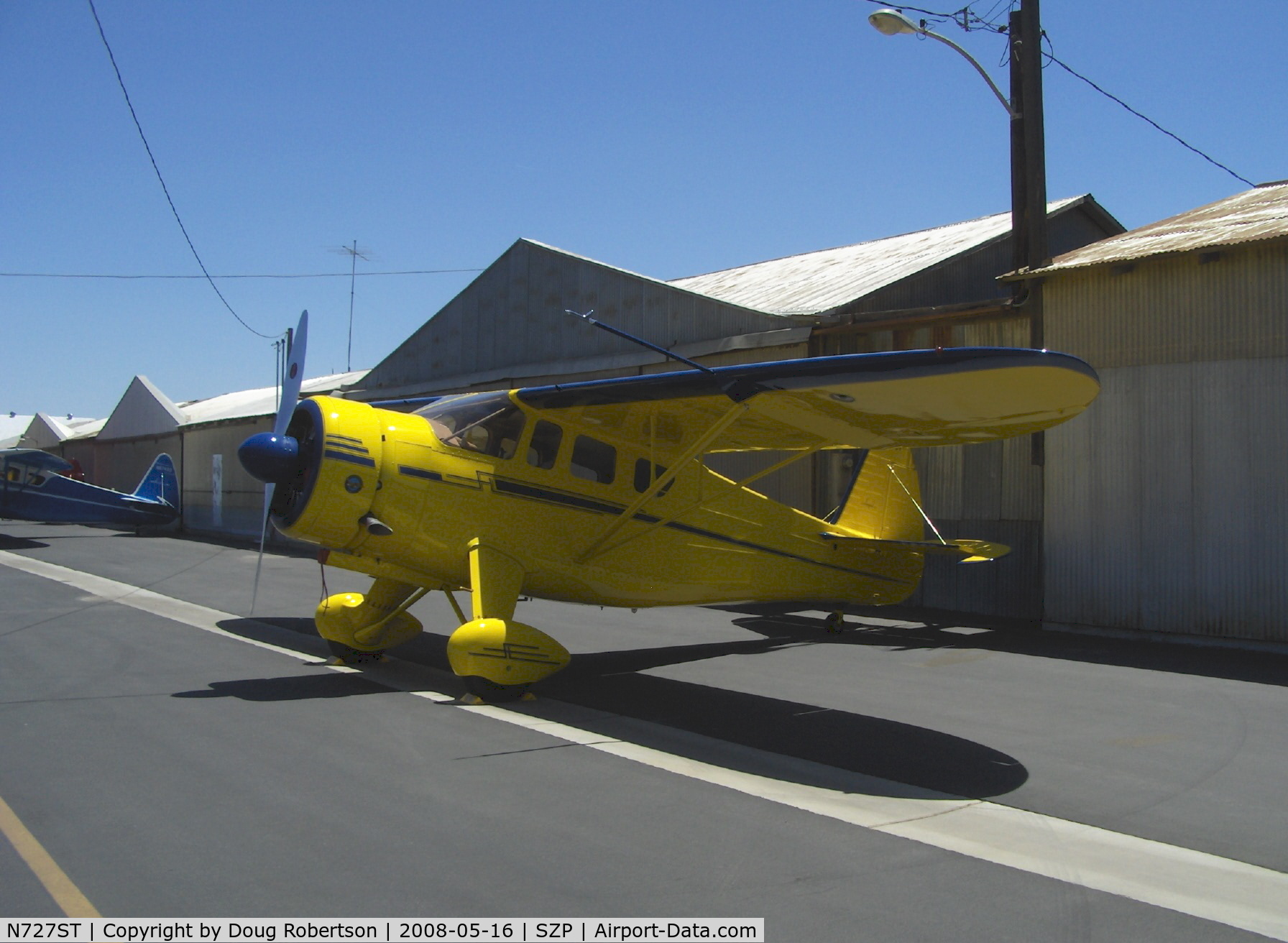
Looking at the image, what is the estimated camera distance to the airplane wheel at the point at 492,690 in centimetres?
767

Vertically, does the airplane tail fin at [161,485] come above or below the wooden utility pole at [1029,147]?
below

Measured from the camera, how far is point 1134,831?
4.94 m

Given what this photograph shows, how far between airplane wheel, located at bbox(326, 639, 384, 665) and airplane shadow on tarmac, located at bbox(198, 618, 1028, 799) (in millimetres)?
497

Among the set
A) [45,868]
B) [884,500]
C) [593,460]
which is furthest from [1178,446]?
[45,868]

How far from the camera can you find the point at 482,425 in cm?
850

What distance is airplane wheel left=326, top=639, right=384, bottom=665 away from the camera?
9477 mm

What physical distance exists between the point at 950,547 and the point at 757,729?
16.8 feet

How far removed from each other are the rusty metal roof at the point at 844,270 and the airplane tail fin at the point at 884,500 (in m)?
3.31

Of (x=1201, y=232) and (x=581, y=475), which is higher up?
(x=1201, y=232)

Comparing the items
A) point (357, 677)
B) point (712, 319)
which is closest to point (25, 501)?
point (712, 319)

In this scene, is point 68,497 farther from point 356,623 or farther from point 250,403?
point 356,623

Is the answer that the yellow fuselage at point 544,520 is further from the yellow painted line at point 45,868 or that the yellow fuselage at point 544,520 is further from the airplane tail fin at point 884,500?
the yellow painted line at point 45,868

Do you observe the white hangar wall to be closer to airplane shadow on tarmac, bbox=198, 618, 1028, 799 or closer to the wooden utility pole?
the wooden utility pole

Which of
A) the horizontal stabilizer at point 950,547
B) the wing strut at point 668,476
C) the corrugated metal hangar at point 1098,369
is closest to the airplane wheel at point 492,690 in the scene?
the wing strut at point 668,476
